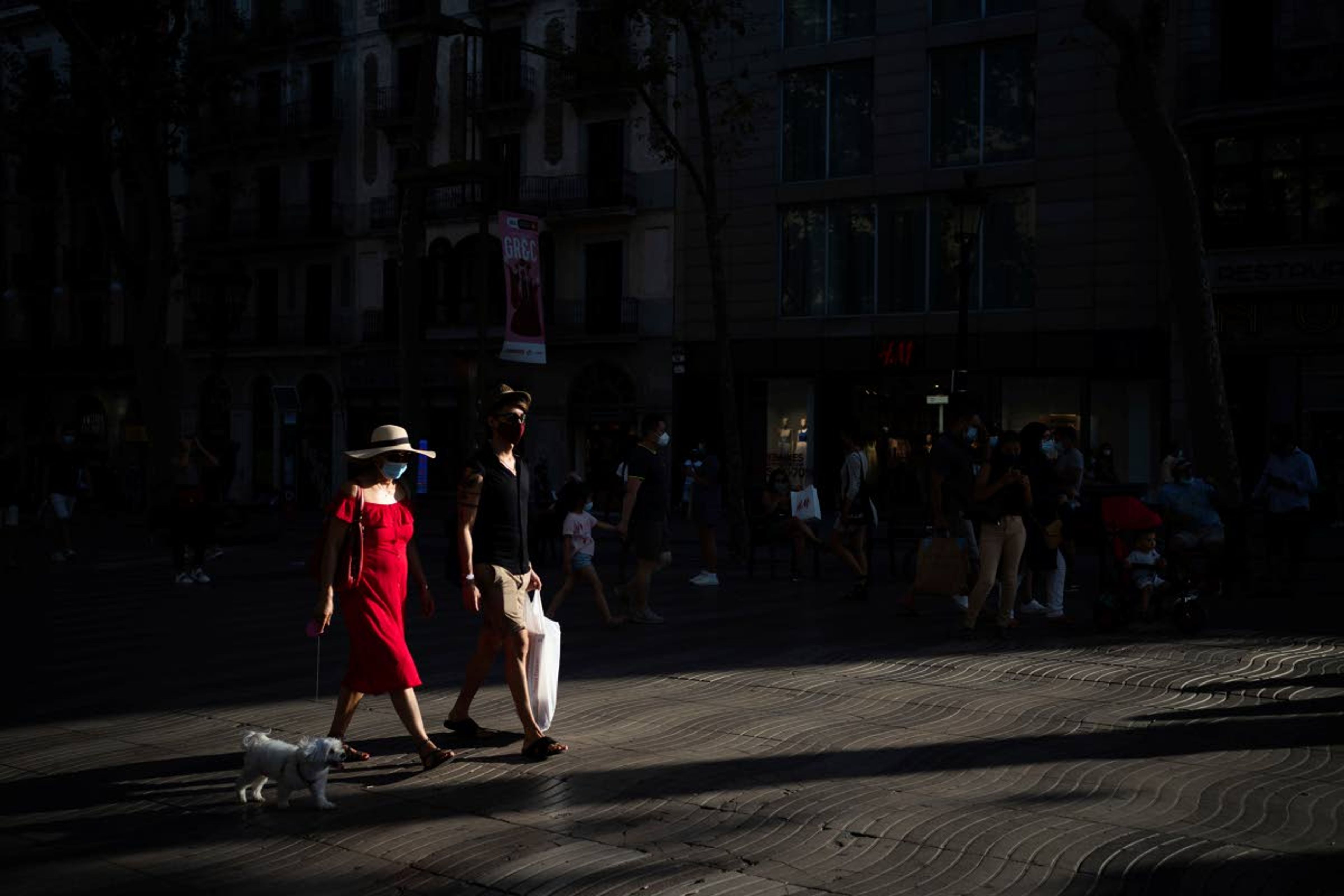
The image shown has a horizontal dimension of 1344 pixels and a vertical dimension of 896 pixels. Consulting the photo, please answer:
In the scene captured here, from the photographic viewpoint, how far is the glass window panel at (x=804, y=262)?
34.0 metres

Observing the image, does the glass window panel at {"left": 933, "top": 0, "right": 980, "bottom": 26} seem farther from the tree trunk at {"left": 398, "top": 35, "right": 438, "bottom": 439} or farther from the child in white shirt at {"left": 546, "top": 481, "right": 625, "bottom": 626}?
the child in white shirt at {"left": 546, "top": 481, "right": 625, "bottom": 626}

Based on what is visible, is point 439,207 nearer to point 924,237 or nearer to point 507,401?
point 924,237

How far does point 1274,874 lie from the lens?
16.7 ft

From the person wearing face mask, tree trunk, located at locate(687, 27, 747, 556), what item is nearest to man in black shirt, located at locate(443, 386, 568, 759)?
the person wearing face mask

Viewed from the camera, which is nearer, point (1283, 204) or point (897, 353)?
point (1283, 204)

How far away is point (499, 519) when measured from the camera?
7.32 metres

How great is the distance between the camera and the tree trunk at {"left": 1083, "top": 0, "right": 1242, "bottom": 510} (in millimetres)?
15453

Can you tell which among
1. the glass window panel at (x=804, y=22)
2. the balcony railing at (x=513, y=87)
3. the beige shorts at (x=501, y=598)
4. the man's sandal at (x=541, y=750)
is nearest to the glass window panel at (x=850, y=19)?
the glass window panel at (x=804, y=22)

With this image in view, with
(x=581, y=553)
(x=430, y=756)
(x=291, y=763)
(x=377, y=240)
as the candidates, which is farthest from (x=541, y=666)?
(x=377, y=240)

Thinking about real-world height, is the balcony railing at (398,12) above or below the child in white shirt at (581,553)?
above

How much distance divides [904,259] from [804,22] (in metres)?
6.39

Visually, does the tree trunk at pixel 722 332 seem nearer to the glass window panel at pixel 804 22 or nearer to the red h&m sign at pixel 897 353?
the red h&m sign at pixel 897 353

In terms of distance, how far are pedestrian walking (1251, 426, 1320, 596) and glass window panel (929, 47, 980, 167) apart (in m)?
17.6

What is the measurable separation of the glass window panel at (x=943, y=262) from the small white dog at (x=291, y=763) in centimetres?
2726
